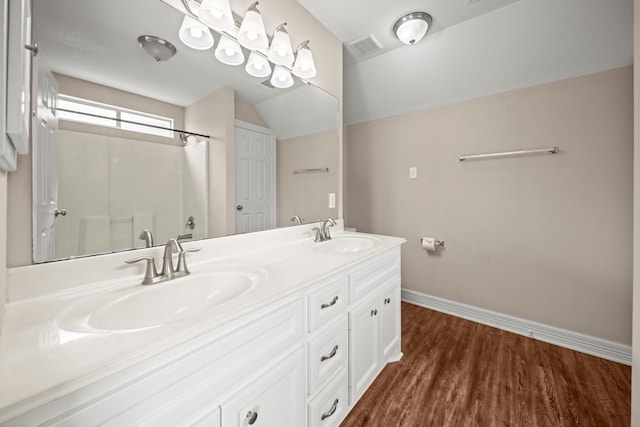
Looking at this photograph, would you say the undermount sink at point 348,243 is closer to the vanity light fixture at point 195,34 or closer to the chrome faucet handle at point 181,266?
the chrome faucet handle at point 181,266

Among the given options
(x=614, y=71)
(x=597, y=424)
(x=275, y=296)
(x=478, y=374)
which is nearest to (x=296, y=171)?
(x=275, y=296)

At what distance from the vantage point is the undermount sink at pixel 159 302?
2.16 feet

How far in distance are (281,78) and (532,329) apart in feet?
8.72

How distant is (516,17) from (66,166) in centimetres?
256

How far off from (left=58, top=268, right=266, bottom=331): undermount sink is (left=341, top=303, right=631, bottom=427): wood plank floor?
3.10 feet

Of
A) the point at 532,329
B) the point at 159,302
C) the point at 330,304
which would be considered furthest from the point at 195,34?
the point at 532,329

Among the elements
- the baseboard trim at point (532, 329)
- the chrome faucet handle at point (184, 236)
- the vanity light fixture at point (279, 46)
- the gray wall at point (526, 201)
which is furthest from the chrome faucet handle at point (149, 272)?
the baseboard trim at point (532, 329)

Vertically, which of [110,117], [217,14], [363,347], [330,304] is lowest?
[363,347]

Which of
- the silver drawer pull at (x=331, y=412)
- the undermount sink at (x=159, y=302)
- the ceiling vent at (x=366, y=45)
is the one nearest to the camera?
the undermount sink at (x=159, y=302)

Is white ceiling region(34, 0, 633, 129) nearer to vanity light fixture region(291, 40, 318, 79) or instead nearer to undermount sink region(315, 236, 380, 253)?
vanity light fixture region(291, 40, 318, 79)

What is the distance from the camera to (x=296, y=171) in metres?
1.71

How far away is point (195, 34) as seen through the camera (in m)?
1.13

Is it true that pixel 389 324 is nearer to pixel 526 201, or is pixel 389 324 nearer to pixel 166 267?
pixel 166 267

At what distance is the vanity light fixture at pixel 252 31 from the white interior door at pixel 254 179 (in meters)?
0.42
